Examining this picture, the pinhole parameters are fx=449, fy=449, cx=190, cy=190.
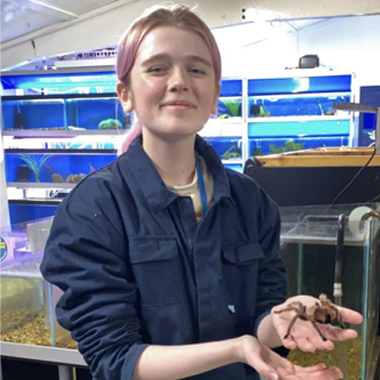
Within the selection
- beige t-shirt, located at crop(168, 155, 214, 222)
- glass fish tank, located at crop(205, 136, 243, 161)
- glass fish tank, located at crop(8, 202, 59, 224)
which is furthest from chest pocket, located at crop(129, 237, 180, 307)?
glass fish tank, located at crop(205, 136, 243, 161)

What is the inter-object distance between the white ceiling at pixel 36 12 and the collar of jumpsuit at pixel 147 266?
8.87 feet

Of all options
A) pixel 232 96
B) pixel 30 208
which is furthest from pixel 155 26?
pixel 30 208

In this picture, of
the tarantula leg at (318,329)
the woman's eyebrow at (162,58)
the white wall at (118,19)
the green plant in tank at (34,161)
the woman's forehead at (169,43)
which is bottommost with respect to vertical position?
the green plant in tank at (34,161)

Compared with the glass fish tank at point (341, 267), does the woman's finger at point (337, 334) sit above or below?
above

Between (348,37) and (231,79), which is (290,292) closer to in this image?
(231,79)

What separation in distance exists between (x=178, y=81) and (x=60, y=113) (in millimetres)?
3827

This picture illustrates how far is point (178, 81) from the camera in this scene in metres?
0.81

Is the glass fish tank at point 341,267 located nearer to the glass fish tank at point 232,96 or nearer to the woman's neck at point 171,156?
the woman's neck at point 171,156

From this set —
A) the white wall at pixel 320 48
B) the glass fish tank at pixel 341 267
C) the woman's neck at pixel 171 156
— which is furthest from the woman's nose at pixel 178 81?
the white wall at pixel 320 48

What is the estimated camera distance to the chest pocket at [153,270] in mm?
795

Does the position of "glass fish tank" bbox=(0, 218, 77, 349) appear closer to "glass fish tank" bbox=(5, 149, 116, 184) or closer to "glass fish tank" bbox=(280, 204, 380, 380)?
"glass fish tank" bbox=(280, 204, 380, 380)

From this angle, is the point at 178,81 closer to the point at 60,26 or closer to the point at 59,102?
the point at 60,26

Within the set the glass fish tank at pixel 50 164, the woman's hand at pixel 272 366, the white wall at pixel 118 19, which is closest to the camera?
the woman's hand at pixel 272 366

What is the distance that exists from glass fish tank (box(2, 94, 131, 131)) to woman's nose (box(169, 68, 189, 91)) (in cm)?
341
